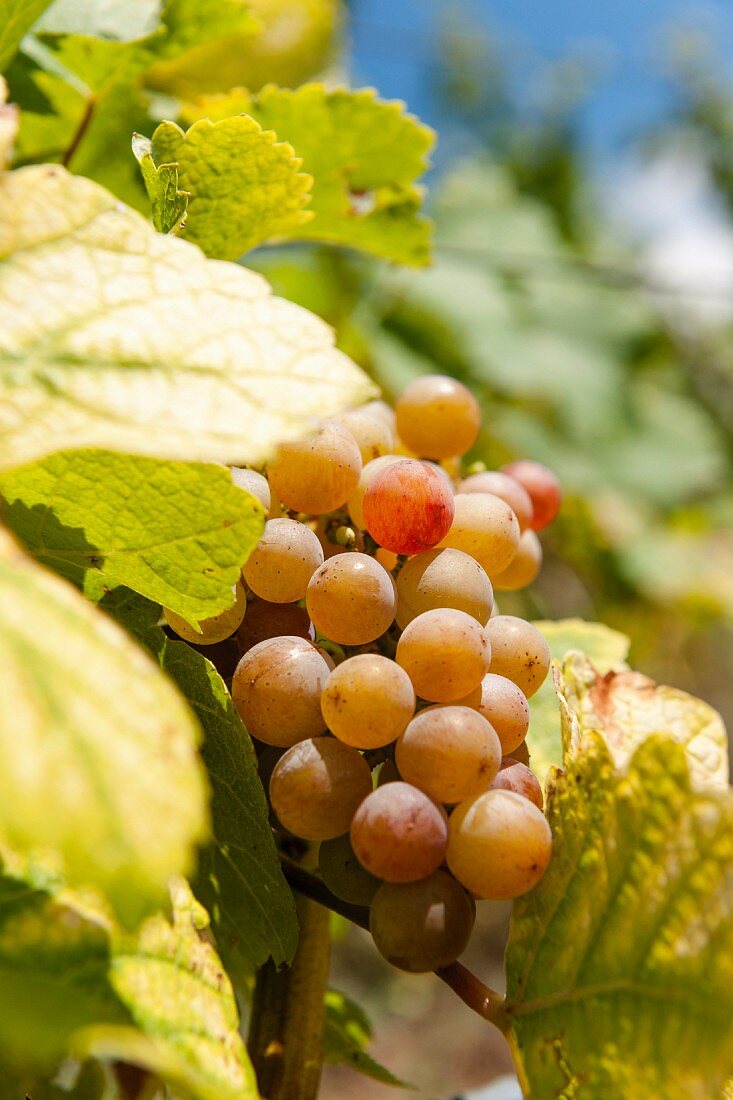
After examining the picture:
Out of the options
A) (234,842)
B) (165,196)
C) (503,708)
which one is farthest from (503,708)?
(165,196)

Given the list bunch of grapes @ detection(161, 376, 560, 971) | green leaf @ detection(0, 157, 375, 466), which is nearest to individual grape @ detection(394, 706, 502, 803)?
bunch of grapes @ detection(161, 376, 560, 971)

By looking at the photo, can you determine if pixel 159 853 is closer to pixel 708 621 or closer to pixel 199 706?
pixel 199 706


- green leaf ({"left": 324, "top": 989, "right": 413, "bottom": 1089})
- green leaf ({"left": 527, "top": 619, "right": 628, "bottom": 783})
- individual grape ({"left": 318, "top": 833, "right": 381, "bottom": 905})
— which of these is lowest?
green leaf ({"left": 324, "top": 989, "right": 413, "bottom": 1089})

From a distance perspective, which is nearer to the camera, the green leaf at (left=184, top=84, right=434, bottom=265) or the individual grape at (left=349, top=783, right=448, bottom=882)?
the individual grape at (left=349, top=783, right=448, bottom=882)

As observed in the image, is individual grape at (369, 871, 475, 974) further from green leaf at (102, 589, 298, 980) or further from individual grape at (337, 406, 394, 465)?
individual grape at (337, 406, 394, 465)

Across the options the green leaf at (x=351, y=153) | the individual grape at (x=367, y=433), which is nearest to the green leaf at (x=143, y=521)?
the individual grape at (x=367, y=433)

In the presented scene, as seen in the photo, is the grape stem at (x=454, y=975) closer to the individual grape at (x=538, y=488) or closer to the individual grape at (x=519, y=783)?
the individual grape at (x=519, y=783)

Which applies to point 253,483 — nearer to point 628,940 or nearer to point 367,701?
point 367,701

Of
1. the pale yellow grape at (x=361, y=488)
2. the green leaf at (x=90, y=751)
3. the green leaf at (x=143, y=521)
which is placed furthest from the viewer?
the pale yellow grape at (x=361, y=488)
